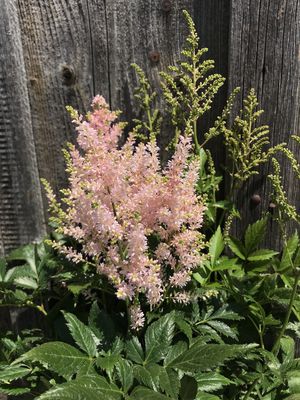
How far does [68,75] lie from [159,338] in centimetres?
120

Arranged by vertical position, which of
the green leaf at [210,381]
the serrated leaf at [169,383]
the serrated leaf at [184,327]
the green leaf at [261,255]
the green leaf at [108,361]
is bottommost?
the green leaf at [210,381]

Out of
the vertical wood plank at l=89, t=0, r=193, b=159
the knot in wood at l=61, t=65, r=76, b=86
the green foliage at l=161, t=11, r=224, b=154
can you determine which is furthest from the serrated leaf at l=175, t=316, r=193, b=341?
the knot in wood at l=61, t=65, r=76, b=86

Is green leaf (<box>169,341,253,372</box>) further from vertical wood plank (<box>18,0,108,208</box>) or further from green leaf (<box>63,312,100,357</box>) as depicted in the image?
vertical wood plank (<box>18,0,108,208</box>)

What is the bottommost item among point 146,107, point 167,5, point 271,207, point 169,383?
point 169,383

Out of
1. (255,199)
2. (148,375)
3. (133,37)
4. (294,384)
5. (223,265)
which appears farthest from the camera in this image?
(255,199)

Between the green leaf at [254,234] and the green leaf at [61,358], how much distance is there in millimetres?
883

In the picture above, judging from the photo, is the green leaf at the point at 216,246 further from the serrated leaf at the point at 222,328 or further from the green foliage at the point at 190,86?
the green foliage at the point at 190,86

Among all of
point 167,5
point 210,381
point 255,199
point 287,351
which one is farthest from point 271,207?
point 167,5

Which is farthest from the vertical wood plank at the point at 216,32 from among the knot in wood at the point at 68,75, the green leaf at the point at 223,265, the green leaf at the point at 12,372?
the green leaf at the point at 12,372

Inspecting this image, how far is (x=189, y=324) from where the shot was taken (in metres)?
1.93

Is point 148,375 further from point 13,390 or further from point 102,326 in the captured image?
point 13,390

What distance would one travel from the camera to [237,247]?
2250mm

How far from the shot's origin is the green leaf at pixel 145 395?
147 cm

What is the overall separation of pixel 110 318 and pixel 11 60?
1170 millimetres
